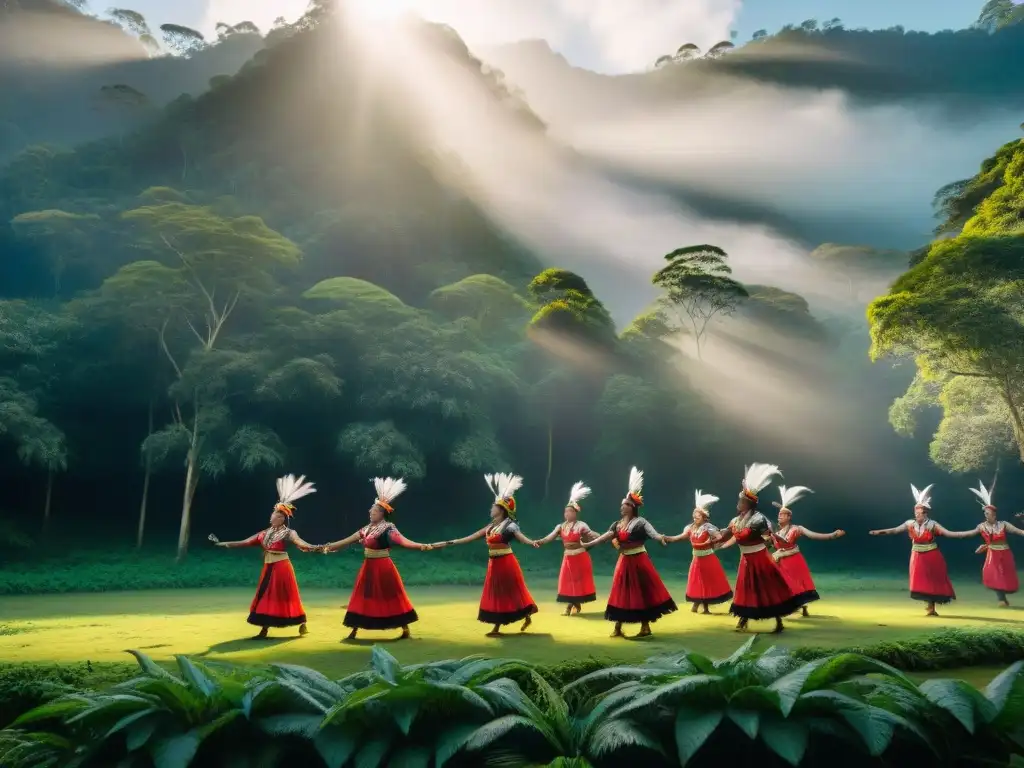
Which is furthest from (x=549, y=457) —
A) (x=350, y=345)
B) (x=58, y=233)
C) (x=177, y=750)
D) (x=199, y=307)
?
(x=177, y=750)

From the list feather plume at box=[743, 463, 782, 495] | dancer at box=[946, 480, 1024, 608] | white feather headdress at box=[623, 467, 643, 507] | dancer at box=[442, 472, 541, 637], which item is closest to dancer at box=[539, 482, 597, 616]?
white feather headdress at box=[623, 467, 643, 507]

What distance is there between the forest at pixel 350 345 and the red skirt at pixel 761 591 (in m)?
7.59

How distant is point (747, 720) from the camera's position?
297 cm

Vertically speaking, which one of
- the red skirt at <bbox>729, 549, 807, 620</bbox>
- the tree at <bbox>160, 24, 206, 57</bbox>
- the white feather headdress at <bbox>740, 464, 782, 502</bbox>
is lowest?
the red skirt at <bbox>729, 549, 807, 620</bbox>

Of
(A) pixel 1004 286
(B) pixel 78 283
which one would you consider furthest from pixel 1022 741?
(B) pixel 78 283

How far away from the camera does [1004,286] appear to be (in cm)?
1305

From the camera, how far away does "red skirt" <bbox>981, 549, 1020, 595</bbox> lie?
11281 millimetres

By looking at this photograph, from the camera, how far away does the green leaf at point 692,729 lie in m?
2.86

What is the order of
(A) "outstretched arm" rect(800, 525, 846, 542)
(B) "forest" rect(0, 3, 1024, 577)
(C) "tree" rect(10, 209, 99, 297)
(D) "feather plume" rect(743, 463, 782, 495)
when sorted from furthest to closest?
(C) "tree" rect(10, 209, 99, 297)
(B) "forest" rect(0, 3, 1024, 577)
(A) "outstretched arm" rect(800, 525, 846, 542)
(D) "feather plume" rect(743, 463, 782, 495)

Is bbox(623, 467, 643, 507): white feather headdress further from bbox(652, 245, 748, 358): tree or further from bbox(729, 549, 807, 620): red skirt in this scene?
bbox(652, 245, 748, 358): tree

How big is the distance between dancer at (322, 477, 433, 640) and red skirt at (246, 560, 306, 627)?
23.0 inches

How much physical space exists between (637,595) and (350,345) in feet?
51.2

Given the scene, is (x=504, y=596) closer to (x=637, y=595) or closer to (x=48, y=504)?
(x=637, y=595)

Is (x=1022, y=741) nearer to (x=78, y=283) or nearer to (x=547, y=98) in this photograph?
(x=78, y=283)
